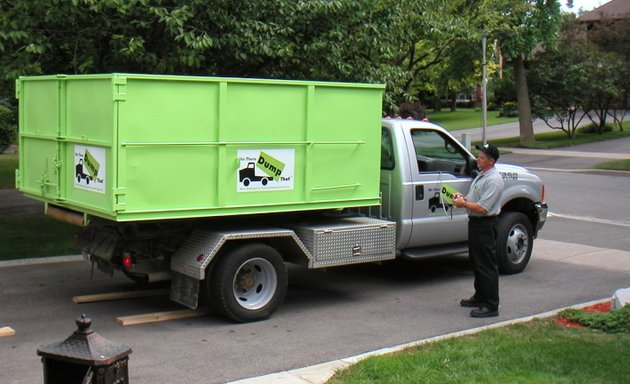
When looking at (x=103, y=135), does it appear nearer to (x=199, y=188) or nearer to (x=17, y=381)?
(x=199, y=188)

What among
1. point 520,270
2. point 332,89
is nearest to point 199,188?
point 332,89

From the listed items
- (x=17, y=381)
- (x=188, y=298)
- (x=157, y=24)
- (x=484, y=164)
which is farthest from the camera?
(x=157, y=24)

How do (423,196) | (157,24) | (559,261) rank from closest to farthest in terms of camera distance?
(423,196) → (157,24) → (559,261)

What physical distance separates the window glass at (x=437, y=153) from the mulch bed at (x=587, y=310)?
243 centimetres

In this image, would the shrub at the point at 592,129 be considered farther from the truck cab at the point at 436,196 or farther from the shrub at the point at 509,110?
the truck cab at the point at 436,196

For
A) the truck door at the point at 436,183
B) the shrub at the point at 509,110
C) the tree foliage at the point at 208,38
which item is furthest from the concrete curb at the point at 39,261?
the shrub at the point at 509,110

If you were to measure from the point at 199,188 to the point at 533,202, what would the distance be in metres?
4.96

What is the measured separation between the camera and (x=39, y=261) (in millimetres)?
10641

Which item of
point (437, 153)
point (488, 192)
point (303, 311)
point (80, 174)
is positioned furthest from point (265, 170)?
point (437, 153)

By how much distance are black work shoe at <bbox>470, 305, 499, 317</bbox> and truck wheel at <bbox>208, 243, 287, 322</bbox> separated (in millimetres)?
1928

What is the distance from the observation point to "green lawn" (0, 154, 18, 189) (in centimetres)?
1922

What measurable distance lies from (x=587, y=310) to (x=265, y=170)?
11.6 feet

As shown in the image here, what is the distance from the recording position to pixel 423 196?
9.43 metres

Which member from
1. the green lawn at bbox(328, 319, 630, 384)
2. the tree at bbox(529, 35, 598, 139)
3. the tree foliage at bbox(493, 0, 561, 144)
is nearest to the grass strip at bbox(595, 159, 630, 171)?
the tree foliage at bbox(493, 0, 561, 144)
